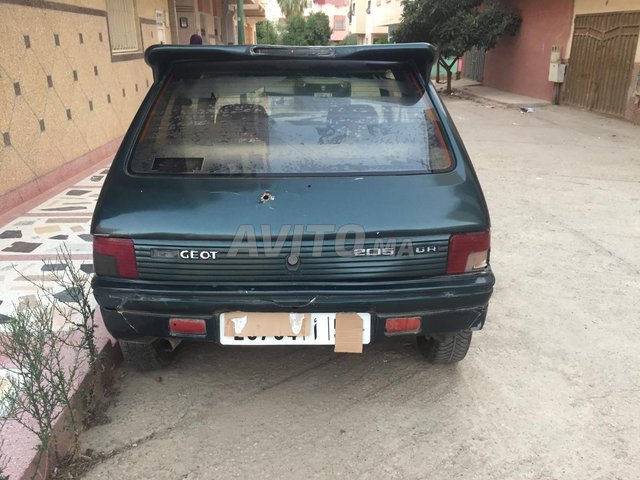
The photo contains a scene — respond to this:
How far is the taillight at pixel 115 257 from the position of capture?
2.33 m

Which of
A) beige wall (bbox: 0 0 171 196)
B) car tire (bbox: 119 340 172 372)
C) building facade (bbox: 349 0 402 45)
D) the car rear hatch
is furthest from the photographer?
building facade (bbox: 349 0 402 45)

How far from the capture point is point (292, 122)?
2.72 metres

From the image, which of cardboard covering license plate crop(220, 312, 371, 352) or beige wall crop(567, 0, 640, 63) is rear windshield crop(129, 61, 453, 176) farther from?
beige wall crop(567, 0, 640, 63)

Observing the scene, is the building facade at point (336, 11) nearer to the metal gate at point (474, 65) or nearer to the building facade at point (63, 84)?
the metal gate at point (474, 65)

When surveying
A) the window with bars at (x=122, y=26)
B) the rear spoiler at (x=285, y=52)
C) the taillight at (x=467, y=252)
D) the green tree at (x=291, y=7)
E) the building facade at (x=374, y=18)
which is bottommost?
the taillight at (x=467, y=252)

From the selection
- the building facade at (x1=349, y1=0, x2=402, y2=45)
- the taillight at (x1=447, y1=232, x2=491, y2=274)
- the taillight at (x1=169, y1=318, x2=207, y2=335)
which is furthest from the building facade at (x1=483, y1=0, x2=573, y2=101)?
the taillight at (x1=169, y1=318, x2=207, y2=335)

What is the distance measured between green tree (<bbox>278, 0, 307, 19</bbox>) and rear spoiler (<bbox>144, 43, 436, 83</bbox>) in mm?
55413

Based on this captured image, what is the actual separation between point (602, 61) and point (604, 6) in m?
1.25

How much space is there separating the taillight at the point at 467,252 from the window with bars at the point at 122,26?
7894 millimetres

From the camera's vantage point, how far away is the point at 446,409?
269cm

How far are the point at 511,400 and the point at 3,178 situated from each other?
4778 millimetres

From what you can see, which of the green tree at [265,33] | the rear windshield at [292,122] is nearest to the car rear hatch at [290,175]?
the rear windshield at [292,122]

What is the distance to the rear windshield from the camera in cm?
258

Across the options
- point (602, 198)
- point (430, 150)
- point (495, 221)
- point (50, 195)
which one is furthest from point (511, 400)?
point (50, 195)
